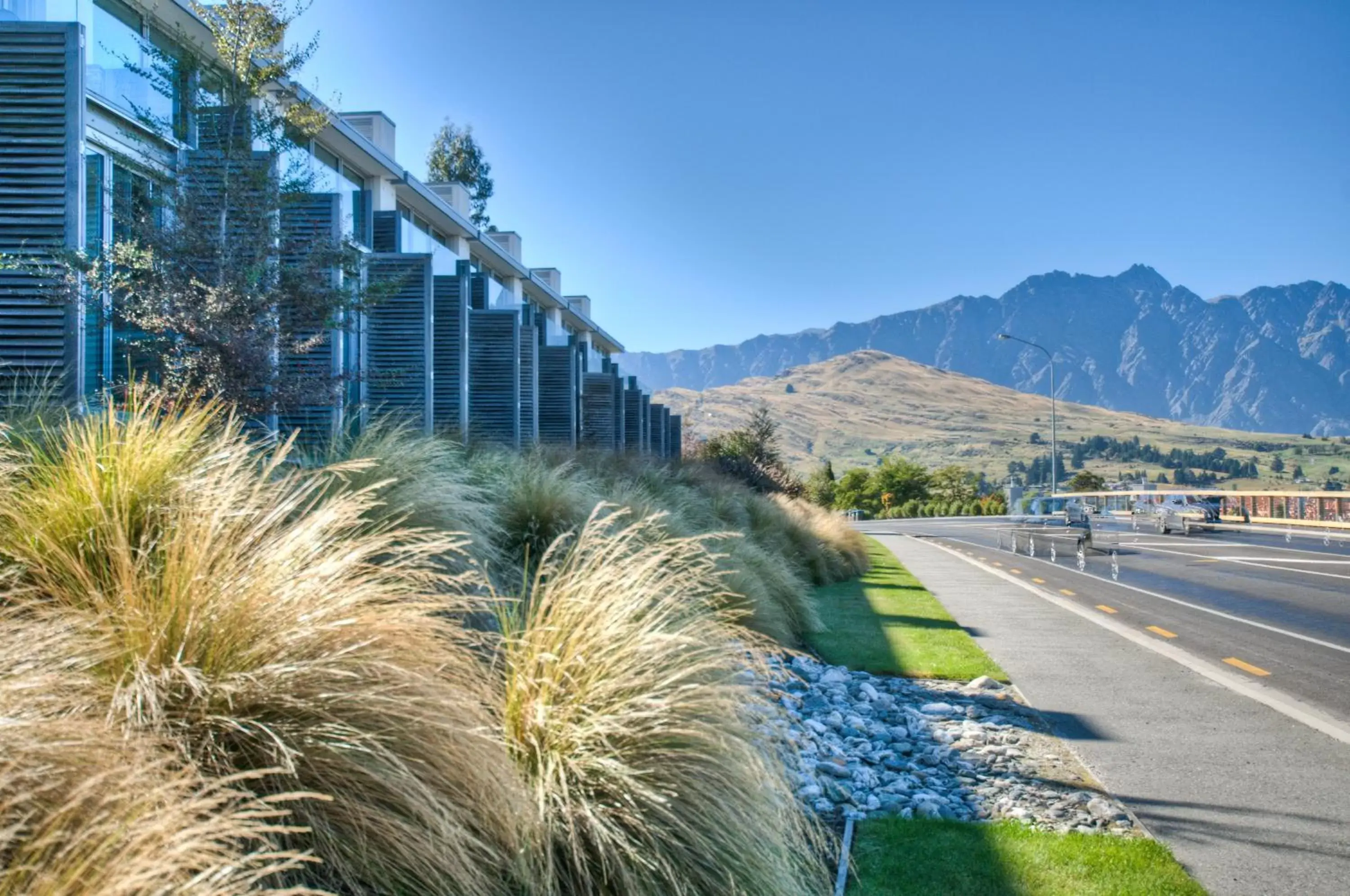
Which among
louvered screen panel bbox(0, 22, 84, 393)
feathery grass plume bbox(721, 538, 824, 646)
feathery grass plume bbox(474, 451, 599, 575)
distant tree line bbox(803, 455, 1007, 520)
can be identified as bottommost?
distant tree line bbox(803, 455, 1007, 520)

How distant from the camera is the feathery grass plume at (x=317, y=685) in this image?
2629 millimetres

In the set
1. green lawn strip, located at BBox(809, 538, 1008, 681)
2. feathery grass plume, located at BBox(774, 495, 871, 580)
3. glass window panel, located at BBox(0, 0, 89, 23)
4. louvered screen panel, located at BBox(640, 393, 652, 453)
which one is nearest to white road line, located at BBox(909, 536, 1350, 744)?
green lawn strip, located at BBox(809, 538, 1008, 681)

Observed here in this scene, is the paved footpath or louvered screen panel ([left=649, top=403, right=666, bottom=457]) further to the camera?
louvered screen panel ([left=649, top=403, right=666, bottom=457])

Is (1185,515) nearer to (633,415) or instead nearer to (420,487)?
(633,415)

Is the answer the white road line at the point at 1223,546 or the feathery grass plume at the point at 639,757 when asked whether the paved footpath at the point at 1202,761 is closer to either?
the feathery grass plume at the point at 639,757

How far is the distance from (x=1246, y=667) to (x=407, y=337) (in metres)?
13.3

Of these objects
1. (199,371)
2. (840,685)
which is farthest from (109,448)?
(840,685)

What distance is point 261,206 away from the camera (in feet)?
31.9

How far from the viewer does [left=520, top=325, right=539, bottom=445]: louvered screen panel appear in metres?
22.4

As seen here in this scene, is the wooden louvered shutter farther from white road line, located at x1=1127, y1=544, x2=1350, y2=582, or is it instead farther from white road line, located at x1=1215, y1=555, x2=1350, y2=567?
white road line, located at x1=1215, y1=555, x2=1350, y2=567

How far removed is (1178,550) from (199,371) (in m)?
25.0

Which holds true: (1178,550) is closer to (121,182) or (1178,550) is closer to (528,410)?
(528,410)

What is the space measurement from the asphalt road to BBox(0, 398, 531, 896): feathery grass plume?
22.0 ft

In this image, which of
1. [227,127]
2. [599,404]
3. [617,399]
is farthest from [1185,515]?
[227,127]
